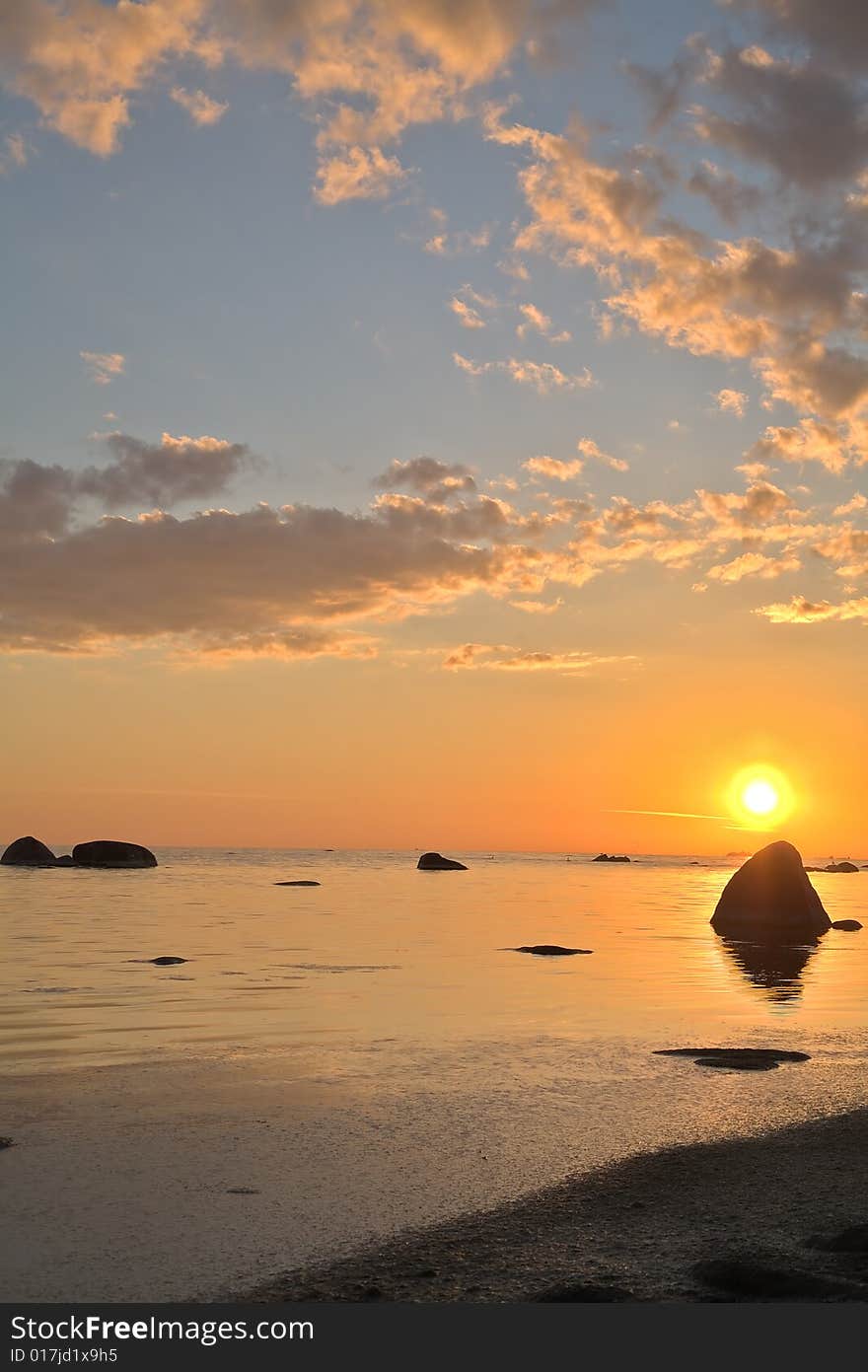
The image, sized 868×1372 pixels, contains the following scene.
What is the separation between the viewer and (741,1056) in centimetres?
1939

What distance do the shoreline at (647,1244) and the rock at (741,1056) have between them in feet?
19.5

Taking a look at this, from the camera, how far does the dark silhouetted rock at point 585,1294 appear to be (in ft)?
25.9

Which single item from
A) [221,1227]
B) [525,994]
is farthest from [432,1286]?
[525,994]

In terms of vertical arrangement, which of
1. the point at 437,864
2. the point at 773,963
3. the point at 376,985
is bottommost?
the point at 437,864

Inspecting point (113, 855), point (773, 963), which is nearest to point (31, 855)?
point (113, 855)

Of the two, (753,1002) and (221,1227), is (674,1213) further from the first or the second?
(753,1002)

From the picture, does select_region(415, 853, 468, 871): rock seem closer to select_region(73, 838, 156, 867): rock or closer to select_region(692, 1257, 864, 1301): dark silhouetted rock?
select_region(73, 838, 156, 867): rock

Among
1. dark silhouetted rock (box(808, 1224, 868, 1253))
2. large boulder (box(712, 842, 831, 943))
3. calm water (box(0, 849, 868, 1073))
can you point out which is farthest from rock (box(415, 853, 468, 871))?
dark silhouetted rock (box(808, 1224, 868, 1253))

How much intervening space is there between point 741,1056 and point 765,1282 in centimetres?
1183

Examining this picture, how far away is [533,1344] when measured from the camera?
23.4 ft

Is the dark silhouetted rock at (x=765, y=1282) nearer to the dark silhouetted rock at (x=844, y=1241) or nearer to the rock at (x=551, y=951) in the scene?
the dark silhouetted rock at (x=844, y=1241)

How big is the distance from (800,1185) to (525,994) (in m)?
17.4

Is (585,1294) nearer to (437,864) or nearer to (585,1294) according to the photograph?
(585,1294)

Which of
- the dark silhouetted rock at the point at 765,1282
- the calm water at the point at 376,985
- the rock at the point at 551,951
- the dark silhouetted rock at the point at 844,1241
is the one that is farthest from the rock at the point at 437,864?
the dark silhouetted rock at the point at 765,1282
